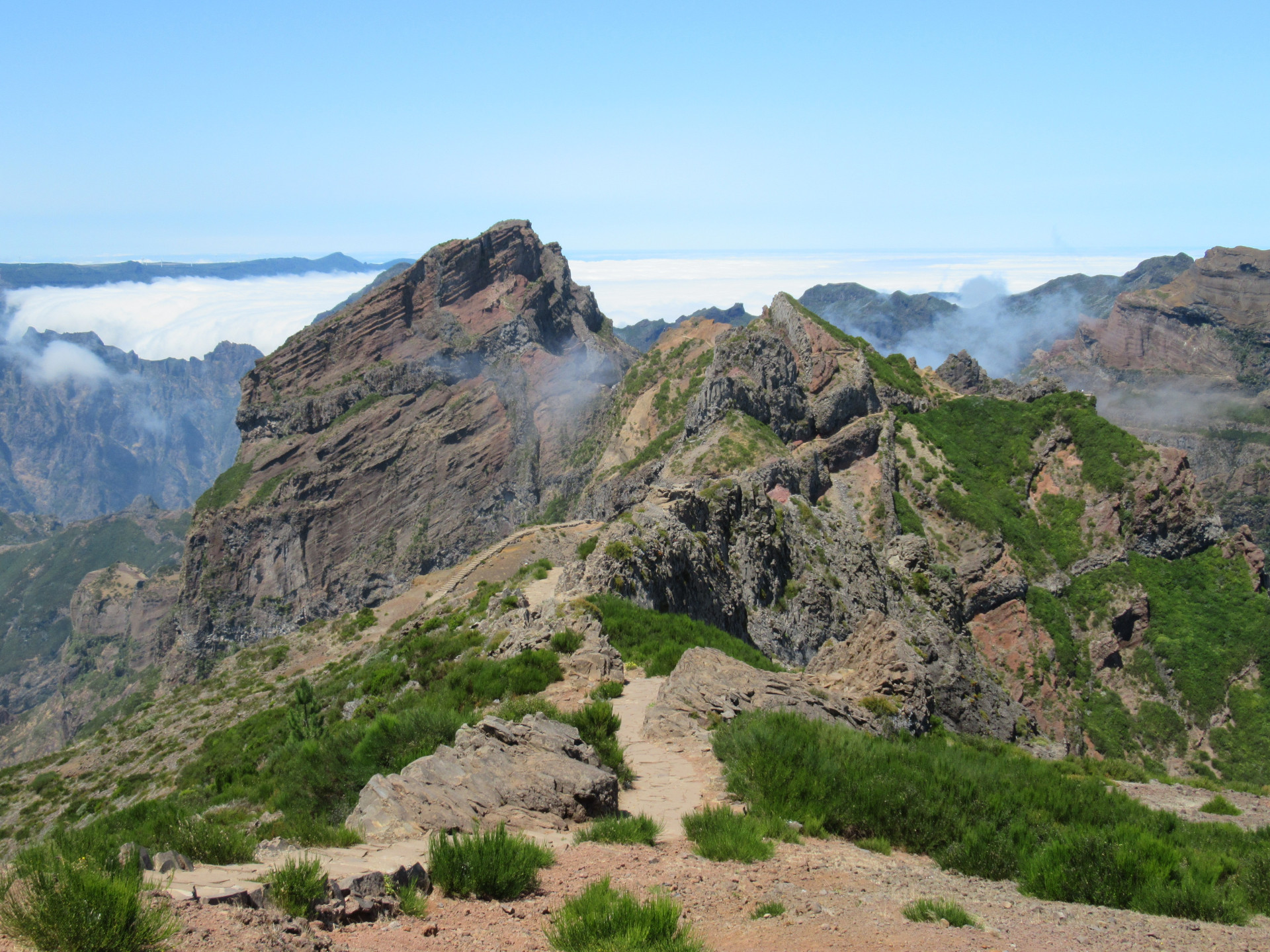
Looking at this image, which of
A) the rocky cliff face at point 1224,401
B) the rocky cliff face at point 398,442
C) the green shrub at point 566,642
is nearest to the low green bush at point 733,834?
the green shrub at point 566,642

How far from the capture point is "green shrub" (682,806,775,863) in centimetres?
788

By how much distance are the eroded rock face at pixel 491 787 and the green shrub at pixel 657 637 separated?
631cm

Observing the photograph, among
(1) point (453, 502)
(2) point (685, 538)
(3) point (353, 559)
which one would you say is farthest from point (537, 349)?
(2) point (685, 538)

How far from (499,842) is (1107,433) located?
74.8 meters

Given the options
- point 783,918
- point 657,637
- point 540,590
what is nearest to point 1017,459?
point 540,590

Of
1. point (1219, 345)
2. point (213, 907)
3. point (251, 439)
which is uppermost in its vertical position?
point (1219, 345)

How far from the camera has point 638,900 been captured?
6.52 meters

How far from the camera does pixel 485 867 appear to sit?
6629 mm

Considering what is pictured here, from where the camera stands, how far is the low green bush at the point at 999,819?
26.0 feet

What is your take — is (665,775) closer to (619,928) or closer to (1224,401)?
(619,928)

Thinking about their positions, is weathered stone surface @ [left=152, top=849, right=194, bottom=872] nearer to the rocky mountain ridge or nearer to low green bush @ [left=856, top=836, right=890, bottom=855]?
the rocky mountain ridge

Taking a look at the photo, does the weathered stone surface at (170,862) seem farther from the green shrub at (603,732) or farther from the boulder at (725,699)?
the boulder at (725,699)

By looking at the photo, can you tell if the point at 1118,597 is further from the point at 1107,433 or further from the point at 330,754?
the point at 330,754

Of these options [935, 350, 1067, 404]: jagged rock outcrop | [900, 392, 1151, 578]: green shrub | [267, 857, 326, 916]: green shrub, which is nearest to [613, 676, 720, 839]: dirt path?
[267, 857, 326, 916]: green shrub
